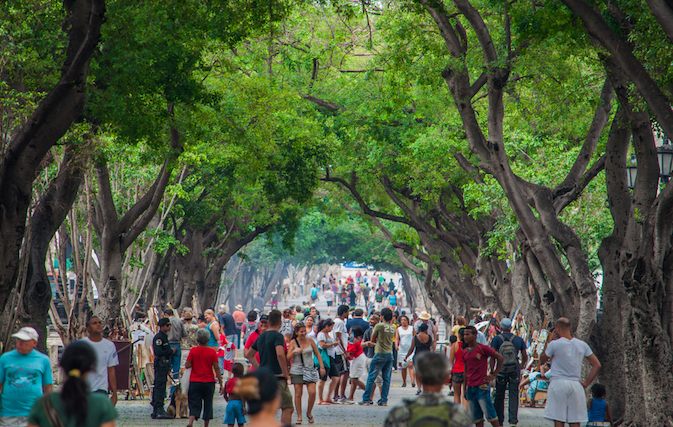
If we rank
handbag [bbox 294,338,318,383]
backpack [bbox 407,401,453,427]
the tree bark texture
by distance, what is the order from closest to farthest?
backpack [bbox 407,401,453,427] → the tree bark texture → handbag [bbox 294,338,318,383]

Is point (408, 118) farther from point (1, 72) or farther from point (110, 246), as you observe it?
point (1, 72)

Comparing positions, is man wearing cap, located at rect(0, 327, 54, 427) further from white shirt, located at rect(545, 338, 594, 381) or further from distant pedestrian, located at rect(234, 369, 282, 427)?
white shirt, located at rect(545, 338, 594, 381)

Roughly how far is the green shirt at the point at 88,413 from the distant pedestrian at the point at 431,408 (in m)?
1.63

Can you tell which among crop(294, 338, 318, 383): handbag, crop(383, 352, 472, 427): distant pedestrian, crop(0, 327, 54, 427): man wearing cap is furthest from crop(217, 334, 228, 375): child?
crop(383, 352, 472, 427): distant pedestrian

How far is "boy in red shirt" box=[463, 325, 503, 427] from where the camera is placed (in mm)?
9492

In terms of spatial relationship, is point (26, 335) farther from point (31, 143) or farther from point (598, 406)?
point (598, 406)

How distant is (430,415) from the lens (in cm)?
433

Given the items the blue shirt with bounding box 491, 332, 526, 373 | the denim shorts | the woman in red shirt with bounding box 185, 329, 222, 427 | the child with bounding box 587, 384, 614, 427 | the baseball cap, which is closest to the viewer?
the baseball cap

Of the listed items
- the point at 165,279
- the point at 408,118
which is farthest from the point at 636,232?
the point at 165,279

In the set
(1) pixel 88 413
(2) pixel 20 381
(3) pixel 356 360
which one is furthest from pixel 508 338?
(1) pixel 88 413

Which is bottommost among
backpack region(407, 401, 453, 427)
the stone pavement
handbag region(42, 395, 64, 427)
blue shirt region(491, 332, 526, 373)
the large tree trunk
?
the stone pavement

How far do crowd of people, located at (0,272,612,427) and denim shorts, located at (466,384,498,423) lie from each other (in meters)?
0.01

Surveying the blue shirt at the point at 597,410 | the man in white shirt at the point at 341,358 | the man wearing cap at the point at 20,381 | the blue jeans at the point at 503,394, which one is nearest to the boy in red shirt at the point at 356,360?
the man in white shirt at the point at 341,358

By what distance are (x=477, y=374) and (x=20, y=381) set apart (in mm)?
5546
